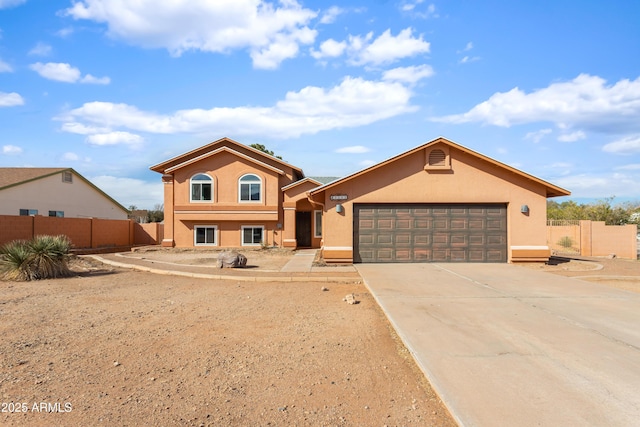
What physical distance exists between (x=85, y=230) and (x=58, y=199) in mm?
11229

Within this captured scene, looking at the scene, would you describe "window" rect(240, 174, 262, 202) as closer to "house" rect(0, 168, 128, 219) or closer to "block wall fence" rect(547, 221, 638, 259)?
"house" rect(0, 168, 128, 219)

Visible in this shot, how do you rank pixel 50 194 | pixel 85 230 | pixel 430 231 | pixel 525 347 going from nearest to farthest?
pixel 525 347 → pixel 430 231 → pixel 85 230 → pixel 50 194

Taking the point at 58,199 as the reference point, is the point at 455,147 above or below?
above

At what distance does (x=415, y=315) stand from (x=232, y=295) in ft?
16.4

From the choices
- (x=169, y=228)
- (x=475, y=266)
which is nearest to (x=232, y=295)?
(x=475, y=266)

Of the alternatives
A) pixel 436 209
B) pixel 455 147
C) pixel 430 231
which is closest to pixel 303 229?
pixel 430 231

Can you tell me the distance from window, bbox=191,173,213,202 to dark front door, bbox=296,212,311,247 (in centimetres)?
597

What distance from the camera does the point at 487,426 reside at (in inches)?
142

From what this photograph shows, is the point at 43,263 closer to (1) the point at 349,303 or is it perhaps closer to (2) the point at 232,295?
(2) the point at 232,295

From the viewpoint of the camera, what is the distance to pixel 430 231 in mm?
15758

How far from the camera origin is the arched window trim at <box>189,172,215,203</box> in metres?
25.8

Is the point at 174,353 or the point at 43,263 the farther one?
the point at 43,263

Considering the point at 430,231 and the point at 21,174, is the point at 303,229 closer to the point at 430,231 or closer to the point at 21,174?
the point at 430,231

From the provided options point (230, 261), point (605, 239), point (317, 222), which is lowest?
point (230, 261)
